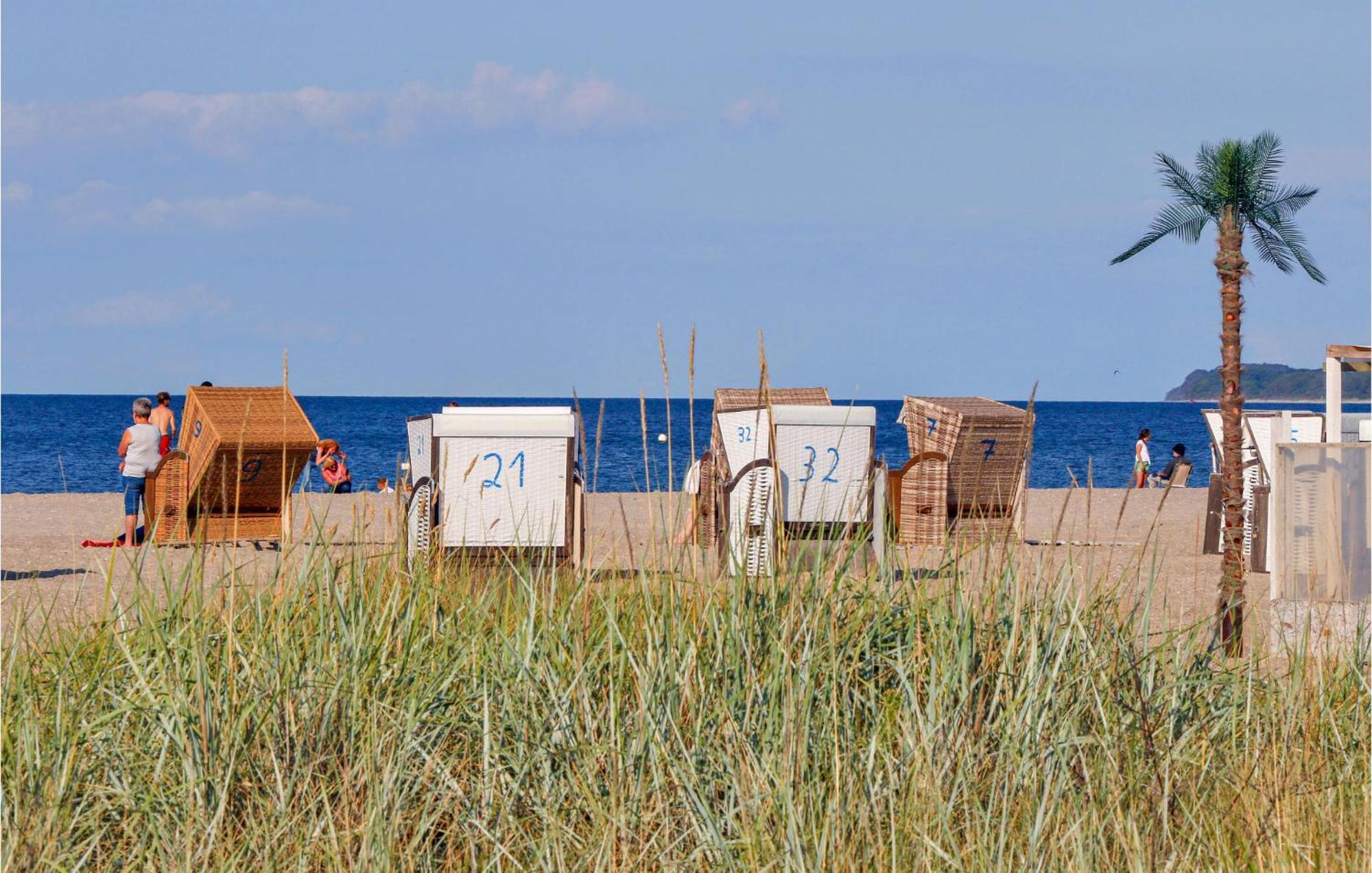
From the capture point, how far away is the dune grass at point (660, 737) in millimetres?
3203

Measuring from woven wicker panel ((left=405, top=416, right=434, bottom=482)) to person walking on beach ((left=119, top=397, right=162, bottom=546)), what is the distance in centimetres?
225

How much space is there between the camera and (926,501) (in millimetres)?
13516

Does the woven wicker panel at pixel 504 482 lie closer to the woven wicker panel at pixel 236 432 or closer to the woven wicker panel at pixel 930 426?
the woven wicker panel at pixel 236 432

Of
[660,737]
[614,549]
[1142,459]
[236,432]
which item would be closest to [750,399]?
[236,432]

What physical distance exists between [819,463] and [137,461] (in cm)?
600

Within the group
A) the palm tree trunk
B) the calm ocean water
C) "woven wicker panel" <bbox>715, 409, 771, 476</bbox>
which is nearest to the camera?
the palm tree trunk

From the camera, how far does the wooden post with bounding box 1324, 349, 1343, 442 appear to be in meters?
8.13

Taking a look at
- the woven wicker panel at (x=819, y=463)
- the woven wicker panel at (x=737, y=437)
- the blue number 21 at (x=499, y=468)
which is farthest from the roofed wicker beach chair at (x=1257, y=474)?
the blue number 21 at (x=499, y=468)

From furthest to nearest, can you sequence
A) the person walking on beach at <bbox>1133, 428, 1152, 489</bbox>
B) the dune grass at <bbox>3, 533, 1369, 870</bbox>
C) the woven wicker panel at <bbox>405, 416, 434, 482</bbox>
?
the person walking on beach at <bbox>1133, 428, 1152, 489</bbox> < the woven wicker panel at <bbox>405, 416, 434, 482</bbox> < the dune grass at <bbox>3, 533, 1369, 870</bbox>

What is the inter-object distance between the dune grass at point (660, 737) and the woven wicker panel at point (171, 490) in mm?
8184

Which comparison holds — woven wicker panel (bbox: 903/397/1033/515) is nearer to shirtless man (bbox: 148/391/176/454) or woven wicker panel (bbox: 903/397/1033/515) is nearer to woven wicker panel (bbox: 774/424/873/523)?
woven wicker panel (bbox: 774/424/873/523)

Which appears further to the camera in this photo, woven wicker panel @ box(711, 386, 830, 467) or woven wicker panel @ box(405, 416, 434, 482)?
woven wicker panel @ box(711, 386, 830, 467)

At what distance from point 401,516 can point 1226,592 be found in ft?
13.1

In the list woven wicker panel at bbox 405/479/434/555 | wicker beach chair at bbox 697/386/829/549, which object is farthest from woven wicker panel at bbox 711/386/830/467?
woven wicker panel at bbox 405/479/434/555
